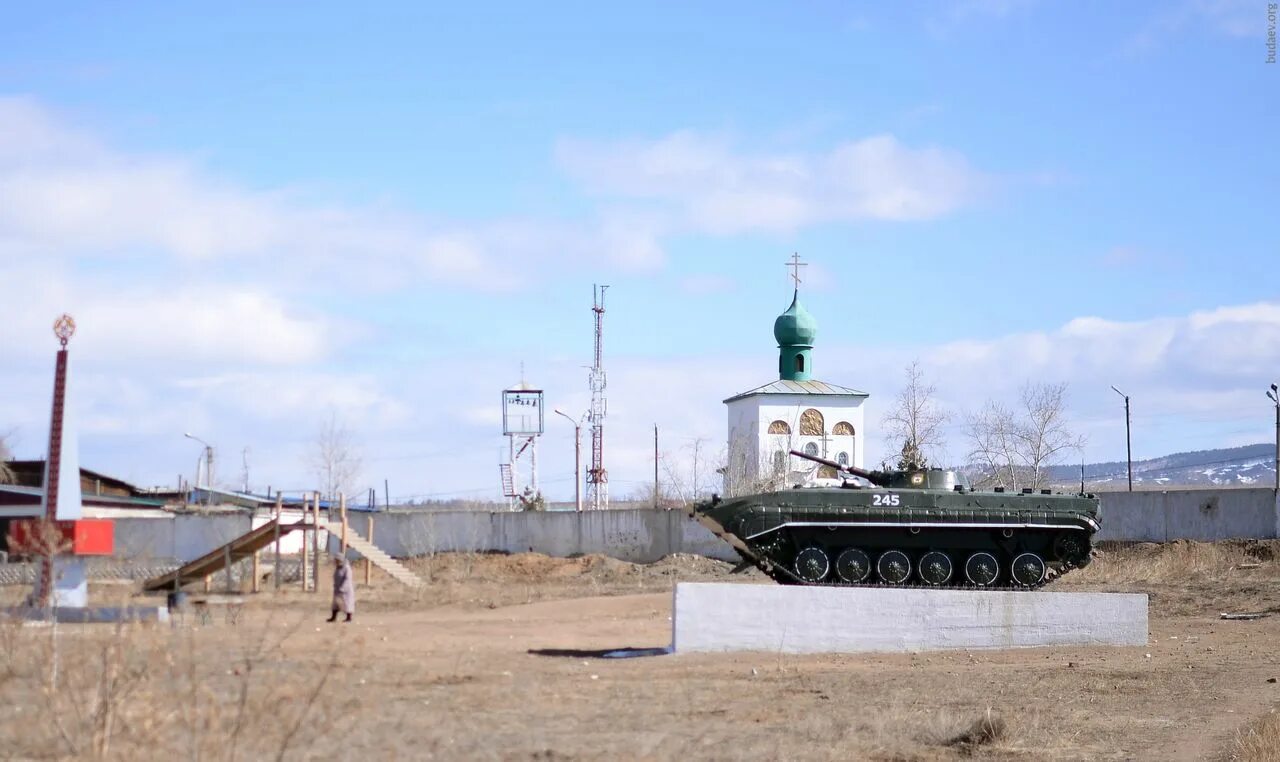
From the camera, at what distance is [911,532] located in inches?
1096

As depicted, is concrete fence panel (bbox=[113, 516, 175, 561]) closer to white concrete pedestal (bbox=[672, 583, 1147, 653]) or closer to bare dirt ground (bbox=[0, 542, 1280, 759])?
bare dirt ground (bbox=[0, 542, 1280, 759])

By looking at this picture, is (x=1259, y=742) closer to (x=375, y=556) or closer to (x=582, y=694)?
(x=582, y=694)

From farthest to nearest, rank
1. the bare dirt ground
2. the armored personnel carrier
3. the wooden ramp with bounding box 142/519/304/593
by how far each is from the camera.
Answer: the wooden ramp with bounding box 142/519/304/593
the armored personnel carrier
the bare dirt ground

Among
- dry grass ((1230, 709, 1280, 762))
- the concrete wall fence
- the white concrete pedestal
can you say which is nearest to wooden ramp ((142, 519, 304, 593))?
the concrete wall fence

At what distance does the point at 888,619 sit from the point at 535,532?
95.5ft

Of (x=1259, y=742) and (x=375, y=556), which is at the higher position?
(x=375, y=556)

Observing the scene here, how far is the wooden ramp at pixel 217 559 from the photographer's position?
3222cm

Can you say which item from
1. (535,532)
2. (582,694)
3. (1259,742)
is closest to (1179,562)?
(535,532)

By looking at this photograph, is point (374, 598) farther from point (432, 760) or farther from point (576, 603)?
point (432, 760)

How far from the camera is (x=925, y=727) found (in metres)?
15.0

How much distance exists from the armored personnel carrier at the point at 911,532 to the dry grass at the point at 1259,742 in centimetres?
1181

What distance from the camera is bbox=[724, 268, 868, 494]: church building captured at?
66.0m

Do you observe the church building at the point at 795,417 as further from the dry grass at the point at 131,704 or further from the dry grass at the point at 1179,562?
the dry grass at the point at 131,704

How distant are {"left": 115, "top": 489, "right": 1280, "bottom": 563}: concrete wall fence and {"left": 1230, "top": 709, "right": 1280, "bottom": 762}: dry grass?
30547 millimetres
